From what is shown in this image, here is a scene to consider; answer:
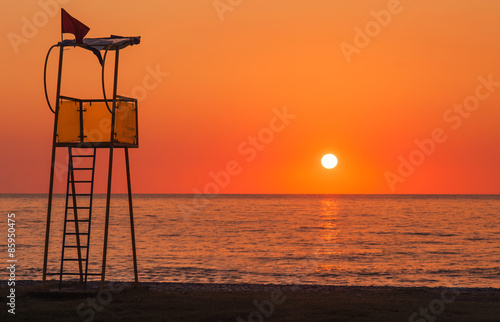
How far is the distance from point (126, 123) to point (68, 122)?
149cm

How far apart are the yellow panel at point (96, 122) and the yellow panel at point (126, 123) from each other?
284 mm

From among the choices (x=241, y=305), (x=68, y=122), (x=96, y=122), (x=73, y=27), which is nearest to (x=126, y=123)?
(x=96, y=122)

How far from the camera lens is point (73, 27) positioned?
16.6 metres

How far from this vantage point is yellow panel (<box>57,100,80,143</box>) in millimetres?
16719

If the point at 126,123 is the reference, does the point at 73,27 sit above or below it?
above

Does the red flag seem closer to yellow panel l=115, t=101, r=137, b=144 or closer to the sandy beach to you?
yellow panel l=115, t=101, r=137, b=144

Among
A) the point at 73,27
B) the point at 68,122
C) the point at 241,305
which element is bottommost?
the point at 241,305

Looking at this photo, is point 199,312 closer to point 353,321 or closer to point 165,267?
point 353,321

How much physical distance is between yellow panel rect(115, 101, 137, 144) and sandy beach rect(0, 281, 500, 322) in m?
4.02

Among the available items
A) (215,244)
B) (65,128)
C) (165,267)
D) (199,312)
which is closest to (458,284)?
(165,267)

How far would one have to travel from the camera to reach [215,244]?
50562 mm

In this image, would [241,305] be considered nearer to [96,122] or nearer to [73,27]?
[96,122]

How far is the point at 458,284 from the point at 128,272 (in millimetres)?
15670

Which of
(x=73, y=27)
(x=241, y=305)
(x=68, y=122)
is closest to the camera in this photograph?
(x=241, y=305)
